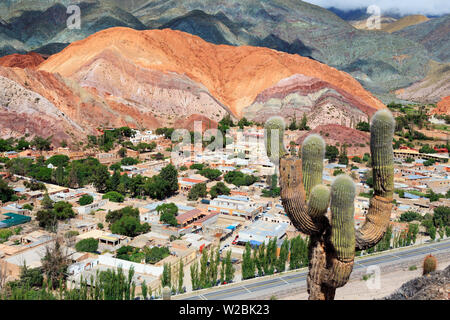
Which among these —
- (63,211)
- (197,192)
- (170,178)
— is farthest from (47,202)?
(197,192)

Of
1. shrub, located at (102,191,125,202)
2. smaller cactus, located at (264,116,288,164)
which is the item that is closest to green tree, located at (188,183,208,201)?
shrub, located at (102,191,125,202)

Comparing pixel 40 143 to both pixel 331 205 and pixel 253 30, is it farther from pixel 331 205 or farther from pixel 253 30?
pixel 253 30

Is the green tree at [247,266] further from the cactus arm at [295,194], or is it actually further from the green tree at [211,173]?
the green tree at [211,173]

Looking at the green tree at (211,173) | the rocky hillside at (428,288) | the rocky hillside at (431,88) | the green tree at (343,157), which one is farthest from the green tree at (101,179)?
the rocky hillside at (431,88)

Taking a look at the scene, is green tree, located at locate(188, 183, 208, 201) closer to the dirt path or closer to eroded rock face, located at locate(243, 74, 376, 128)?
the dirt path

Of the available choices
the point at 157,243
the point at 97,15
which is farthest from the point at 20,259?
the point at 97,15
